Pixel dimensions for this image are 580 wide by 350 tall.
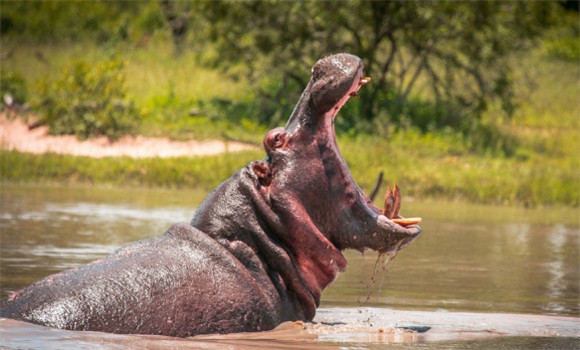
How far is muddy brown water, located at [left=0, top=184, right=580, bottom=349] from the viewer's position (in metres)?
5.27

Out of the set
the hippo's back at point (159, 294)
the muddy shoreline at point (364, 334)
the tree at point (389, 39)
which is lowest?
the tree at point (389, 39)

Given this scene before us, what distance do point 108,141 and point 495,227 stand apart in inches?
319

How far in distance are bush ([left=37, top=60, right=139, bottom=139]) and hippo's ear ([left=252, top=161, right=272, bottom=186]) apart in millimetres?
13813

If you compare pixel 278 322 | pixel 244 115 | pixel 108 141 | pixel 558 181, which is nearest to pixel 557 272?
pixel 278 322

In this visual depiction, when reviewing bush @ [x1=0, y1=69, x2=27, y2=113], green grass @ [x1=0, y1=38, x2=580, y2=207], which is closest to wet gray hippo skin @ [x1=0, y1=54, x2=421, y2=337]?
green grass @ [x1=0, y1=38, x2=580, y2=207]

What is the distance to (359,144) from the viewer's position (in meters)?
18.5

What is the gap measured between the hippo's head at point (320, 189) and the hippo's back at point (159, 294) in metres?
0.26

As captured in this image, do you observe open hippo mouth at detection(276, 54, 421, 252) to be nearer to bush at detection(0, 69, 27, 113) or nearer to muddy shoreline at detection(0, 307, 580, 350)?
muddy shoreline at detection(0, 307, 580, 350)

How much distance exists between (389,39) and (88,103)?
17.8 feet

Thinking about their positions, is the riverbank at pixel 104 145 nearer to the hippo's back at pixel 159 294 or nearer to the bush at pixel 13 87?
the bush at pixel 13 87

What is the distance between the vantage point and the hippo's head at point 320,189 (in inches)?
198

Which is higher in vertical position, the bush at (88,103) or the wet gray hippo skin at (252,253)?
the wet gray hippo skin at (252,253)

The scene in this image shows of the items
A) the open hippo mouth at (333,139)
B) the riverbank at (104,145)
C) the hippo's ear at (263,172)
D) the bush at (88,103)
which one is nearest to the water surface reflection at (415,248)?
the open hippo mouth at (333,139)

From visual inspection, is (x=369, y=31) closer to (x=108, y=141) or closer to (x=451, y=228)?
(x=108, y=141)
